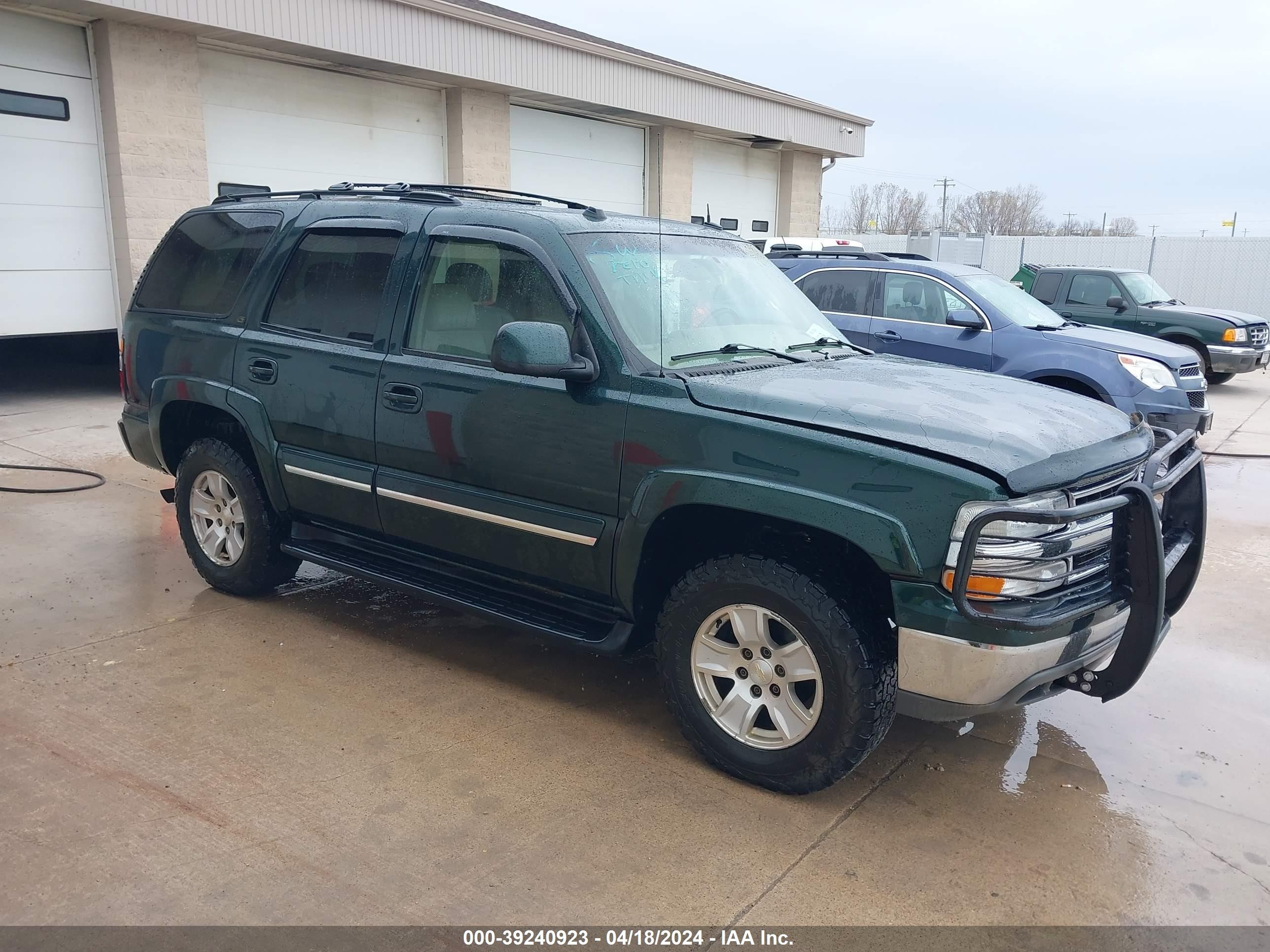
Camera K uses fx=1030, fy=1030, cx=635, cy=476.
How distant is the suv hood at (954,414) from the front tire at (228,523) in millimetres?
2543

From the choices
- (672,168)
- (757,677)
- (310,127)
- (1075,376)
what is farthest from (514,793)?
(672,168)

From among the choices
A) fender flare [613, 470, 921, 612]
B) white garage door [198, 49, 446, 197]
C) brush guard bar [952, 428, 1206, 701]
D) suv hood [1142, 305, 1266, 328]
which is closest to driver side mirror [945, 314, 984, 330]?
brush guard bar [952, 428, 1206, 701]

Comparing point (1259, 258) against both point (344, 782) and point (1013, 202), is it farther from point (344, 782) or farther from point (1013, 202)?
point (1013, 202)

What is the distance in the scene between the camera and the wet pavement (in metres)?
2.99

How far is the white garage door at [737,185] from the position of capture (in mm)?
18438

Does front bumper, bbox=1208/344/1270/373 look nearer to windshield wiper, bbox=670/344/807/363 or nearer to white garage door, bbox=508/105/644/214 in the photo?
white garage door, bbox=508/105/644/214

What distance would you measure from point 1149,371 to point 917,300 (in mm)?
2044

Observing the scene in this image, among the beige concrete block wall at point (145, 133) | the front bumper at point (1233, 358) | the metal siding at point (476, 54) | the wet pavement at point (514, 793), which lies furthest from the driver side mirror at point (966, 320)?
the beige concrete block wall at point (145, 133)

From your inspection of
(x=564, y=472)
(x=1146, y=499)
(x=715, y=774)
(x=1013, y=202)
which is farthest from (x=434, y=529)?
(x=1013, y=202)

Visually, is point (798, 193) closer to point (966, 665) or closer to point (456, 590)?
point (456, 590)

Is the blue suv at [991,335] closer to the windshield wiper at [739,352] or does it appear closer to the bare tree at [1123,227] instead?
the windshield wiper at [739,352]

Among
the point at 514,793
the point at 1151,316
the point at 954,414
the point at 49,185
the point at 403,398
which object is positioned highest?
the point at 49,185

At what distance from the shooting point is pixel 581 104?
1535cm

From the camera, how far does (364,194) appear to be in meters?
4.98
